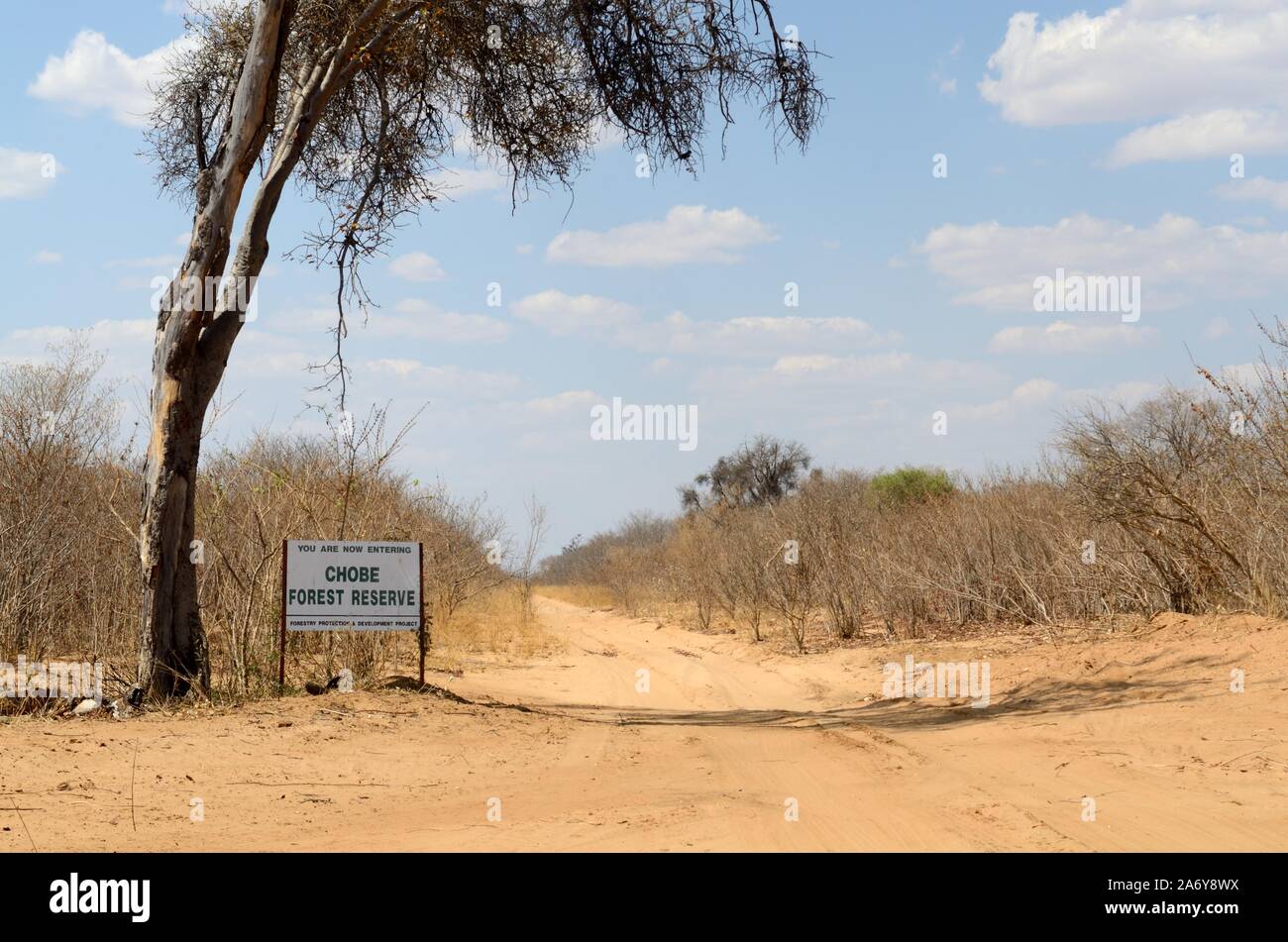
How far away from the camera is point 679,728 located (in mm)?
11906

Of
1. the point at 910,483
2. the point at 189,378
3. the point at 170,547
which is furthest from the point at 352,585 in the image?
the point at 910,483

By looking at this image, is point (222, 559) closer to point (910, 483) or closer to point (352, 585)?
point (352, 585)

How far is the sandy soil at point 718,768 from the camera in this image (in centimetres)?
666

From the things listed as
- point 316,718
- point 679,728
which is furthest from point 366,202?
point 679,728

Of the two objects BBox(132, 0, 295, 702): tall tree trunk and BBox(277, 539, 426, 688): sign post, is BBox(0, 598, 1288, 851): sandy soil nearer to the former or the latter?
BBox(277, 539, 426, 688): sign post

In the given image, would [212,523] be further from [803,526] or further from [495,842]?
[803,526]

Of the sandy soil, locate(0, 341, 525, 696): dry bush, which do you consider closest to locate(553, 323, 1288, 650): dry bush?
the sandy soil

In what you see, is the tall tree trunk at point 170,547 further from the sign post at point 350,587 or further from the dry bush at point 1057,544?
the dry bush at point 1057,544

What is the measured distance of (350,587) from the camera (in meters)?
12.0

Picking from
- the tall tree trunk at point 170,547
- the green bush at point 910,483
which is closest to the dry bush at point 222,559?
the tall tree trunk at point 170,547

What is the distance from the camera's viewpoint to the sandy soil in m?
6.66

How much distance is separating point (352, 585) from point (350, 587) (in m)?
0.03

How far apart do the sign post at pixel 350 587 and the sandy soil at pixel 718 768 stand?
89cm
